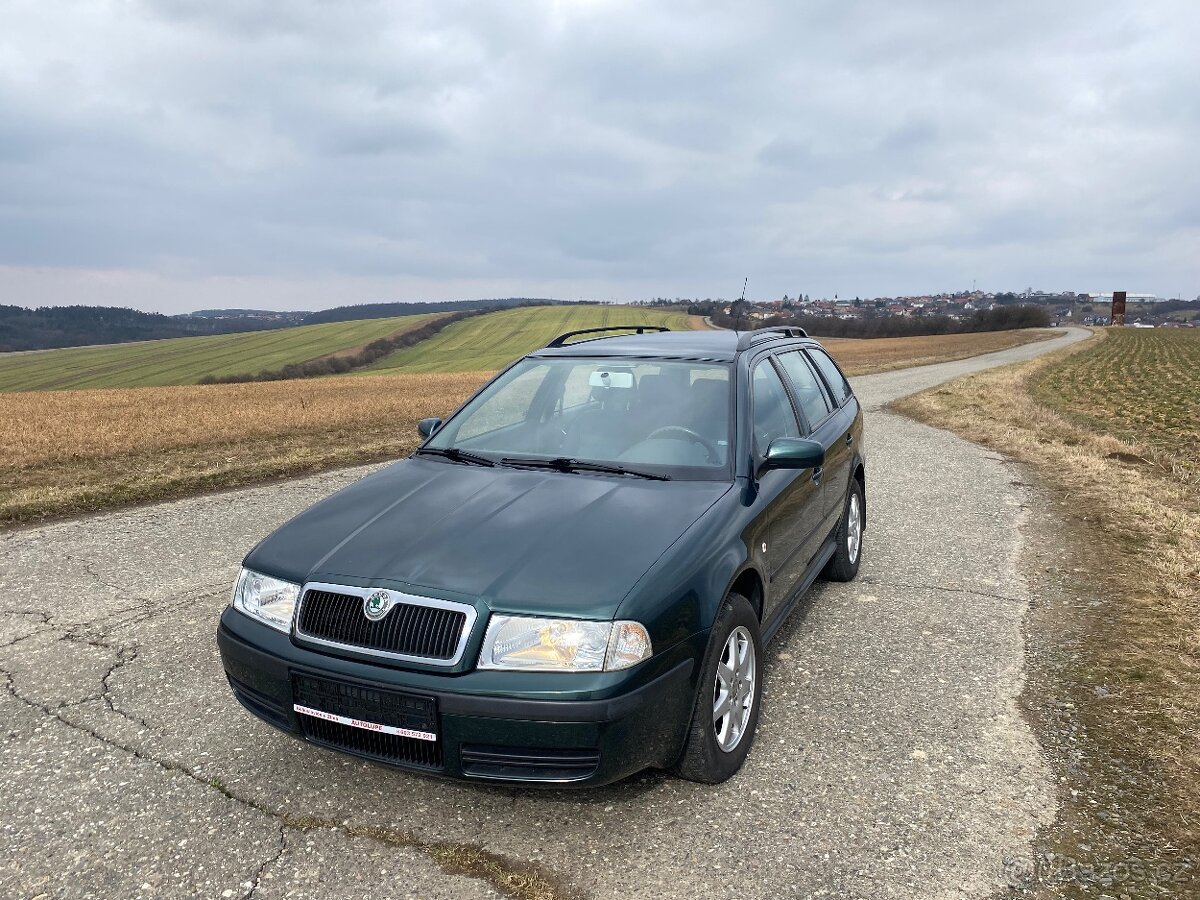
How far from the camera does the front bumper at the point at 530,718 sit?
235cm

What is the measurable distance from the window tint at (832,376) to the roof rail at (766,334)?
187mm

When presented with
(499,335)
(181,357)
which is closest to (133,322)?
(181,357)

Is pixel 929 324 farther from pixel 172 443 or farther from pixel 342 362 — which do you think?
pixel 172 443

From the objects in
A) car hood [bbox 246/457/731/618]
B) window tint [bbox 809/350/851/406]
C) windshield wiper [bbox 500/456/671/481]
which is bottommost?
car hood [bbox 246/457/731/618]

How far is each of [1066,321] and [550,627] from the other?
140829mm

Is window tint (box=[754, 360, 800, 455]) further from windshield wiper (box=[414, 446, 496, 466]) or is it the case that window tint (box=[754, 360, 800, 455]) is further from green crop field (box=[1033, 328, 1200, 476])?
green crop field (box=[1033, 328, 1200, 476])

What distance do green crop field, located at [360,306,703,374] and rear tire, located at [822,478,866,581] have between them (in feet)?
140

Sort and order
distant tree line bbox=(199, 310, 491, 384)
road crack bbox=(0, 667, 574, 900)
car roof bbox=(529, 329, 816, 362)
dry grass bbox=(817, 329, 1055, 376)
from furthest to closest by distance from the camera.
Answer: distant tree line bbox=(199, 310, 491, 384)
dry grass bbox=(817, 329, 1055, 376)
car roof bbox=(529, 329, 816, 362)
road crack bbox=(0, 667, 574, 900)

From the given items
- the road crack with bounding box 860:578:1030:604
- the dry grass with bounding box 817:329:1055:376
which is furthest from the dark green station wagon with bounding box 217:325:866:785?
the dry grass with bounding box 817:329:1055:376

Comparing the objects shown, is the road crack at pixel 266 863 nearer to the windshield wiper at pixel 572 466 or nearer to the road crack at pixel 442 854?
the road crack at pixel 442 854

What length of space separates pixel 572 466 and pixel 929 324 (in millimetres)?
93550

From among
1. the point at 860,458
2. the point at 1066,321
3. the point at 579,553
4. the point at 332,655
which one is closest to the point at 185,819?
the point at 332,655

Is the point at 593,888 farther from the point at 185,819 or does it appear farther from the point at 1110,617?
the point at 1110,617

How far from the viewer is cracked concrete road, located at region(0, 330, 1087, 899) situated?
7.92 feet
